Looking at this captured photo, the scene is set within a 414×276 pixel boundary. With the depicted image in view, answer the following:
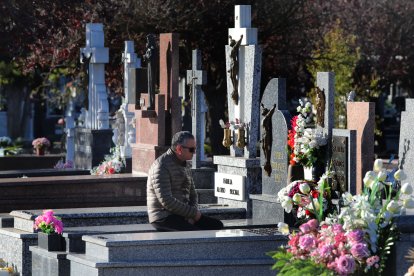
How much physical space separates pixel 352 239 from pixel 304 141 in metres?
4.44

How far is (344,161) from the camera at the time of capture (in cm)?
1484

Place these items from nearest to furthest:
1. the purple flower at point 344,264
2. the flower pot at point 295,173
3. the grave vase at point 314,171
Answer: the purple flower at point 344,264
the grave vase at point 314,171
the flower pot at point 295,173

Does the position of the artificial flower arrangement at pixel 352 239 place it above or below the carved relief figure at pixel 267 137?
below

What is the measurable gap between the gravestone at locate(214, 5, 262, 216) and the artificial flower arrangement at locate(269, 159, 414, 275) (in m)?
6.25

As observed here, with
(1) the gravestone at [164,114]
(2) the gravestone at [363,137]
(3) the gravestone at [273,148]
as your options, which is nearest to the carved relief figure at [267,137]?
(3) the gravestone at [273,148]

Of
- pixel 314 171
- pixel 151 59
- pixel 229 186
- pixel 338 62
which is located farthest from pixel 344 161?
pixel 338 62

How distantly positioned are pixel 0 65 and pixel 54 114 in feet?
77.6

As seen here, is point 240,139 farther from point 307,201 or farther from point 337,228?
point 337,228

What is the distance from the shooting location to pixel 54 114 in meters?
66.8

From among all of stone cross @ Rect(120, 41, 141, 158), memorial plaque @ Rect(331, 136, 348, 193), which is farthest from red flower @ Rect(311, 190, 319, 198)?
stone cross @ Rect(120, 41, 141, 158)

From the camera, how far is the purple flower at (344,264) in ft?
35.7

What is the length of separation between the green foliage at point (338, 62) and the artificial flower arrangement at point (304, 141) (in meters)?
20.3

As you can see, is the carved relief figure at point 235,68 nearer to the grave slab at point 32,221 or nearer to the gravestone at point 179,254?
the grave slab at point 32,221

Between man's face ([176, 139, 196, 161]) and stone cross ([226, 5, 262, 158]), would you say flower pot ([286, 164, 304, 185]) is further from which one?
stone cross ([226, 5, 262, 158])
